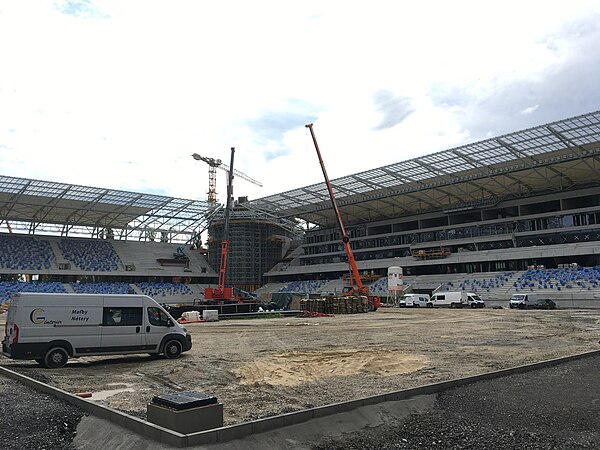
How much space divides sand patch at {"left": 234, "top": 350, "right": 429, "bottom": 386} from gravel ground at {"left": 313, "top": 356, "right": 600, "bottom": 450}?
3121 mm

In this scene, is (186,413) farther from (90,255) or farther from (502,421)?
(90,255)

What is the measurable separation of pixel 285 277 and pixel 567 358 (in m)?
75.4

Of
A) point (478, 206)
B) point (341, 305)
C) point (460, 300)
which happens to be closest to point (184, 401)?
point (341, 305)

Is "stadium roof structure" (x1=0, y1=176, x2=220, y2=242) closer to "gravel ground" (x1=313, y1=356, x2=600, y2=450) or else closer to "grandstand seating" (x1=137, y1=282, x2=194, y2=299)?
"grandstand seating" (x1=137, y1=282, x2=194, y2=299)

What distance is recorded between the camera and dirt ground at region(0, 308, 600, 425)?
9.35 metres

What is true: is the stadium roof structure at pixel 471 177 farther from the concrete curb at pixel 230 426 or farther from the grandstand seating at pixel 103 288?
the concrete curb at pixel 230 426

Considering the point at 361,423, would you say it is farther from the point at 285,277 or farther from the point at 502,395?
the point at 285,277

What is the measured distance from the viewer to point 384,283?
68000 millimetres

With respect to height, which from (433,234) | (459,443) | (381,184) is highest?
(381,184)

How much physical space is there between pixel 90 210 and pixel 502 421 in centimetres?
6952

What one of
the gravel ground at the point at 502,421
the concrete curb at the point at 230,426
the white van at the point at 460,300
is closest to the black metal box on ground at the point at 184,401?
the concrete curb at the point at 230,426

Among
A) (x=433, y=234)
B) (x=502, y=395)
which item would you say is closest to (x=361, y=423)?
(x=502, y=395)

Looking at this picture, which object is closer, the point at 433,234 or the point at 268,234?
the point at 433,234

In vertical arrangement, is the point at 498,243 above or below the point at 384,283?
above
